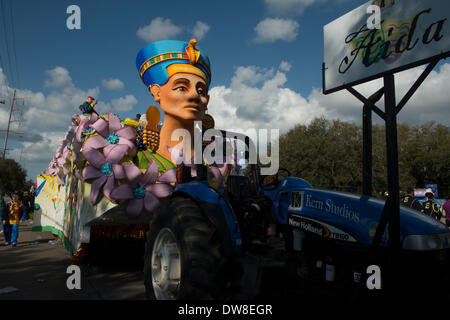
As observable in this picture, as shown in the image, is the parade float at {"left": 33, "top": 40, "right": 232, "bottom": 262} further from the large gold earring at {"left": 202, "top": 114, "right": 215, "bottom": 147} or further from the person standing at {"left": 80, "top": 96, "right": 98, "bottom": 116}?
the person standing at {"left": 80, "top": 96, "right": 98, "bottom": 116}

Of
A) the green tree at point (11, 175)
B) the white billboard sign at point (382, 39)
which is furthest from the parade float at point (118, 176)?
the green tree at point (11, 175)

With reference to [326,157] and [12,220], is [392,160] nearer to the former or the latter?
[12,220]

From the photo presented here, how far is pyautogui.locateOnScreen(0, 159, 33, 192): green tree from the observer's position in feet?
147

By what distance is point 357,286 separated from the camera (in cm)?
237

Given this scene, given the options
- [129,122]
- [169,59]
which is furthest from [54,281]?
[169,59]

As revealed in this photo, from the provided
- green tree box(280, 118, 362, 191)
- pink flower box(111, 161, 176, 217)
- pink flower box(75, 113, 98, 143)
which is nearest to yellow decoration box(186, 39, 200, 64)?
pink flower box(75, 113, 98, 143)

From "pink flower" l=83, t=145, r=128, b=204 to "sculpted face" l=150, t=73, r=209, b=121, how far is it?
4.43 feet

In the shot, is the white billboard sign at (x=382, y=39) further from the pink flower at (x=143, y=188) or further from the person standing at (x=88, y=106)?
the person standing at (x=88, y=106)

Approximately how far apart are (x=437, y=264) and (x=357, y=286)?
594 mm

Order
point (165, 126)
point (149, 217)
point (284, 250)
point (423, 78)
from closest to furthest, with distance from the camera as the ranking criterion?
point (423, 78)
point (284, 250)
point (149, 217)
point (165, 126)

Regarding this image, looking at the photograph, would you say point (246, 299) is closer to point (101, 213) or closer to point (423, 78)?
point (423, 78)

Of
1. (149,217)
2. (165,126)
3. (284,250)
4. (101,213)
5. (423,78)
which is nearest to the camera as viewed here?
(423,78)

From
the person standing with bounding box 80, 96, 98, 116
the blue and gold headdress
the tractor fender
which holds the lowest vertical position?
the tractor fender
